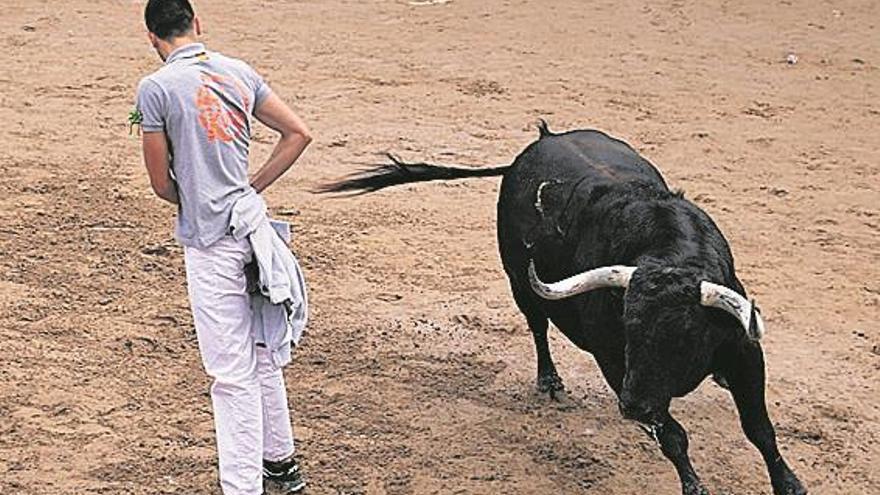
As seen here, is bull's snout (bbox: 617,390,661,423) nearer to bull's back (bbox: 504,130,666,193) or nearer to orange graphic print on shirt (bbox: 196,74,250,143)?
bull's back (bbox: 504,130,666,193)

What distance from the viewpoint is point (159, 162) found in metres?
4.50

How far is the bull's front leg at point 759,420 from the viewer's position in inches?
191

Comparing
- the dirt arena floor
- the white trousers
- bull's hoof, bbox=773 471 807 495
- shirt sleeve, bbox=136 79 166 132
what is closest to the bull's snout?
bull's hoof, bbox=773 471 807 495

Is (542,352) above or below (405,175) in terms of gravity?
below

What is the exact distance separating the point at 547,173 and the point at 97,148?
4.66 metres

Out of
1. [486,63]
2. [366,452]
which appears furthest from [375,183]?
[486,63]

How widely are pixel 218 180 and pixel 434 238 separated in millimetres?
3493

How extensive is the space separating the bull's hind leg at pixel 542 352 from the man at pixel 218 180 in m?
1.55

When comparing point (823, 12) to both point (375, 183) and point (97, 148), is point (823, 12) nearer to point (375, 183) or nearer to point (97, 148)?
point (97, 148)

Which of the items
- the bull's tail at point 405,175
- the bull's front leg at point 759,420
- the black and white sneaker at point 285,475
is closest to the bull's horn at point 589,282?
the bull's front leg at point 759,420

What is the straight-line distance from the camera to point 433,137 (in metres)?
9.80

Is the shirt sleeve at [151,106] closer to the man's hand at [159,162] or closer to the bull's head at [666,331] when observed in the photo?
the man's hand at [159,162]

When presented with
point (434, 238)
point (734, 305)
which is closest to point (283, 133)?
point (734, 305)

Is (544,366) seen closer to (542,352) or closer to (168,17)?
(542,352)
